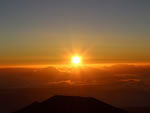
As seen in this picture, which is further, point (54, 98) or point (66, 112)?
point (54, 98)

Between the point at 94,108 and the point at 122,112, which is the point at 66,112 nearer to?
the point at 94,108

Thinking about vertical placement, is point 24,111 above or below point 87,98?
below

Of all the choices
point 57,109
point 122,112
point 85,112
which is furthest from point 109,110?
point 57,109

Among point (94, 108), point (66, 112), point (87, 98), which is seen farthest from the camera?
point (87, 98)

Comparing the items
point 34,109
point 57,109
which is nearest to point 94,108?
point 57,109

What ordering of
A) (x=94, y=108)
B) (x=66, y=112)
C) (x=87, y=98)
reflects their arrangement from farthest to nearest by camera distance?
(x=87, y=98) < (x=94, y=108) < (x=66, y=112)

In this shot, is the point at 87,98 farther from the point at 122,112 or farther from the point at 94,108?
the point at 122,112
